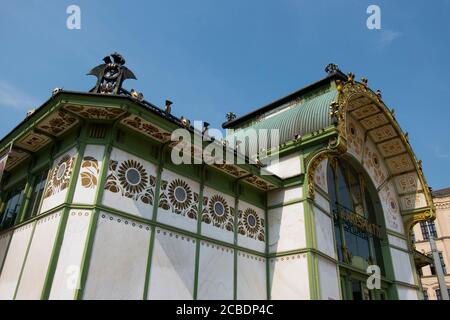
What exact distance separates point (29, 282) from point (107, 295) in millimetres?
1969

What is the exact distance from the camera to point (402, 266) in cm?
1753

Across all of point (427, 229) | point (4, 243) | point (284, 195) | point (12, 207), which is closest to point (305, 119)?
point (284, 195)

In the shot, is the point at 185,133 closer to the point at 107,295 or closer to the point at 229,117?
the point at 107,295

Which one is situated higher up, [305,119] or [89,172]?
[305,119]

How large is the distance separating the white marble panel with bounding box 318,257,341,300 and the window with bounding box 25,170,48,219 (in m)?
8.82

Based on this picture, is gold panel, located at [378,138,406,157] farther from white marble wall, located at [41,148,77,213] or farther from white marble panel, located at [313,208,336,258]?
white marble wall, located at [41,148,77,213]

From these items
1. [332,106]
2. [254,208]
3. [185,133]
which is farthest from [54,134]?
[332,106]

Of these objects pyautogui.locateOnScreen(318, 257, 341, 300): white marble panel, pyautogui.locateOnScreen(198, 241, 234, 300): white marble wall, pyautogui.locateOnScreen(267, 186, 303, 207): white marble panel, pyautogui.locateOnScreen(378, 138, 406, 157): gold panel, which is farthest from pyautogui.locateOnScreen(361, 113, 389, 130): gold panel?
pyautogui.locateOnScreen(198, 241, 234, 300): white marble wall

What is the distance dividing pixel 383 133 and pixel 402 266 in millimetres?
6472

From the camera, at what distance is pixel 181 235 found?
1001 cm

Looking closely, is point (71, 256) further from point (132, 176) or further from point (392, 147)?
point (392, 147)

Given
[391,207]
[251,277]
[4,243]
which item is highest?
[391,207]

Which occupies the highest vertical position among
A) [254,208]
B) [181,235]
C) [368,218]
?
[368,218]

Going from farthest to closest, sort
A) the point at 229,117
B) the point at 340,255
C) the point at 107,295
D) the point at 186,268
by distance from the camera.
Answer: the point at 229,117 → the point at 340,255 → the point at 186,268 → the point at 107,295
